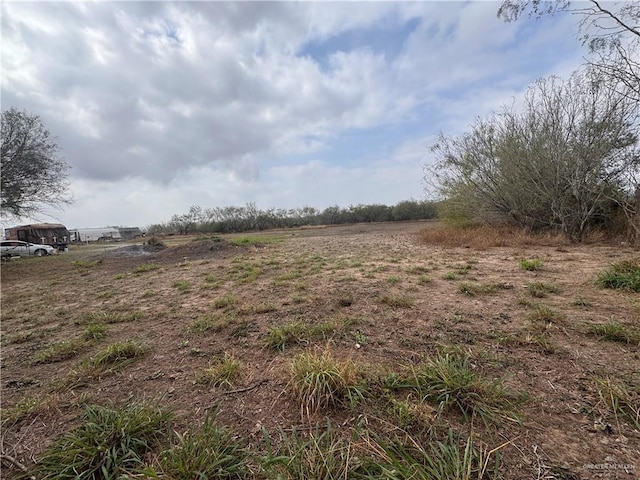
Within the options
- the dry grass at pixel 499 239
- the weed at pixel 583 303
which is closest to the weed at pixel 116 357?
the weed at pixel 583 303

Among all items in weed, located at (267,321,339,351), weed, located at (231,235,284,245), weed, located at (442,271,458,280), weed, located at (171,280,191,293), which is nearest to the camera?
weed, located at (267,321,339,351)

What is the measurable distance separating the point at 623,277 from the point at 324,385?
4.92 meters

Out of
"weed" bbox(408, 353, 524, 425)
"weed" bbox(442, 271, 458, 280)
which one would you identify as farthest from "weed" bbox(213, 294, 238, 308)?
"weed" bbox(442, 271, 458, 280)

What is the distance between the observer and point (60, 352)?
9.62 ft

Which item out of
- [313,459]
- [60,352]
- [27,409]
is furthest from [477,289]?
[60,352]

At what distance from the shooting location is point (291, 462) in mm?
1315

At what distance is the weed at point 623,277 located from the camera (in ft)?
12.4

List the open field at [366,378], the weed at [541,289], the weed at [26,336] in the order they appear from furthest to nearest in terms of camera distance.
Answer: the weed at [541,289] → the weed at [26,336] → the open field at [366,378]

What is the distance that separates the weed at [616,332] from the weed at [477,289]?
1.51 metres

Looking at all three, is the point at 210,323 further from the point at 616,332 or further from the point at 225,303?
the point at 616,332

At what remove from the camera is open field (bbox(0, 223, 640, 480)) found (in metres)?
1.37

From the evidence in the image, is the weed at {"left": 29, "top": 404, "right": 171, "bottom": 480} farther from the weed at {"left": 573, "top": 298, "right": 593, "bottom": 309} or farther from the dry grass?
the dry grass

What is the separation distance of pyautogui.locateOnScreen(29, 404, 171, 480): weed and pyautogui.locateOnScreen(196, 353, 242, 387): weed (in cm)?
43

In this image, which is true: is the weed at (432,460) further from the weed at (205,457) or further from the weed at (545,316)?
the weed at (545,316)
